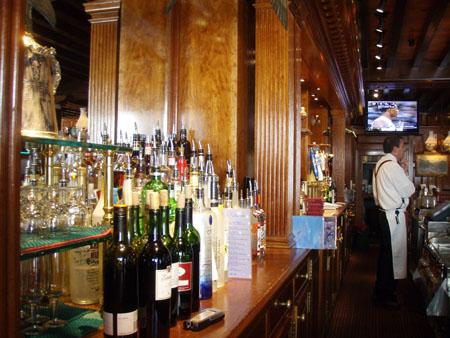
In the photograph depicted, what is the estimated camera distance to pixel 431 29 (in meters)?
6.35

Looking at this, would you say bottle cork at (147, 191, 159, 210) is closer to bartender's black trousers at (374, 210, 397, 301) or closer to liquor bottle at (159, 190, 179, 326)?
liquor bottle at (159, 190, 179, 326)

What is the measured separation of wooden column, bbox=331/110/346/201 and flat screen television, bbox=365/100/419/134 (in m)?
1.99

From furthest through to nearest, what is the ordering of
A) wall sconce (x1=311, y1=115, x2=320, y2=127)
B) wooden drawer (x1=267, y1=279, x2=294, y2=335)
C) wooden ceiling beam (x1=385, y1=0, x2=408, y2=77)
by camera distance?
wall sconce (x1=311, y1=115, x2=320, y2=127) → wooden ceiling beam (x1=385, y1=0, x2=408, y2=77) → wooden drawer (x1=267, y1=279, x2=294, y2=335)

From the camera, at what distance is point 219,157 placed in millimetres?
2824

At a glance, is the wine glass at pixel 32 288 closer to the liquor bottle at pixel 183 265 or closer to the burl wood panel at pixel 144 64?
the liquor bottle at pixel 183 265

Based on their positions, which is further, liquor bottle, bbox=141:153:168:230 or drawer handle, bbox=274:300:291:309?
drawer handle, bbox=274:300:291:309

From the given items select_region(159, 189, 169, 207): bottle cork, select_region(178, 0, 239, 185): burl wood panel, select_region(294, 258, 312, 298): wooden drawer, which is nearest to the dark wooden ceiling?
select_region(178, 0, 239, 185): burl wood panel

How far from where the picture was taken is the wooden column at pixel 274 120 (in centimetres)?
288

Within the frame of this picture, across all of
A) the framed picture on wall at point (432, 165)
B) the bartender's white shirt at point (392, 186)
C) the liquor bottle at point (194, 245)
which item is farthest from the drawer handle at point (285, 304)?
the framed picture on wall at point (432, 165)

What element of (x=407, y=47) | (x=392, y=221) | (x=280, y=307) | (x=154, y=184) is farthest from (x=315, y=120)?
(x=154, y=184)

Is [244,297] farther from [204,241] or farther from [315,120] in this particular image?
[315,120]

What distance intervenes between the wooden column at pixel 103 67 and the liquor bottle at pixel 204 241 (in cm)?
85

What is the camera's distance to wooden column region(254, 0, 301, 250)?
113 inches

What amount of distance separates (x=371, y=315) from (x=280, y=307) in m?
3.17
